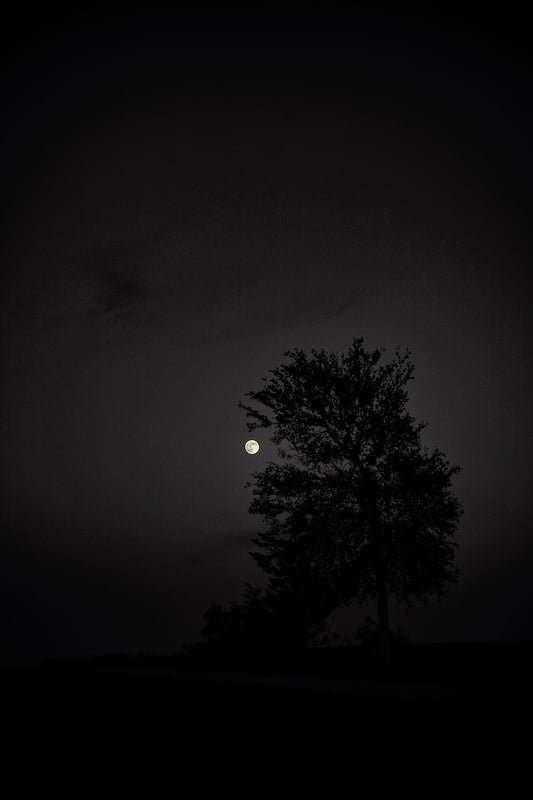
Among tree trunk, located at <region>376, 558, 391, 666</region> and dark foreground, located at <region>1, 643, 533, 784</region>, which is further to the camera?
tree trunk, located at <region>376, 558, 391, 666</region>

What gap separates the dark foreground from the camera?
5809mm

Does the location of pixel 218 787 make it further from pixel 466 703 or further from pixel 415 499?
pixel 415 499

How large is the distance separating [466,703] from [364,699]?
167 centimetres

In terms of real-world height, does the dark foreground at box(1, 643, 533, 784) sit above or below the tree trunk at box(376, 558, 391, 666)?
below

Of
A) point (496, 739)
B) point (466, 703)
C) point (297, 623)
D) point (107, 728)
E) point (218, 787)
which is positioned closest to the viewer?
point (218, 787)

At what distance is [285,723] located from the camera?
7965 mm

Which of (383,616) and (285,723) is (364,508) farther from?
(285,723)

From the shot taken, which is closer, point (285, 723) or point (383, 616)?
point (285, 723)

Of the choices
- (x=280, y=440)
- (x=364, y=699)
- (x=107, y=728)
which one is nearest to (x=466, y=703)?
(x=364, y=699)

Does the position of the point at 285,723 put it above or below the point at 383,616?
below

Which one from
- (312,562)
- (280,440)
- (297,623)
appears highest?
(280,440)

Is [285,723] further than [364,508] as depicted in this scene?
No

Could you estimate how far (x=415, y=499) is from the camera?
68.2ft

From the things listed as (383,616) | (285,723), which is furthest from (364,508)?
(285,723)
